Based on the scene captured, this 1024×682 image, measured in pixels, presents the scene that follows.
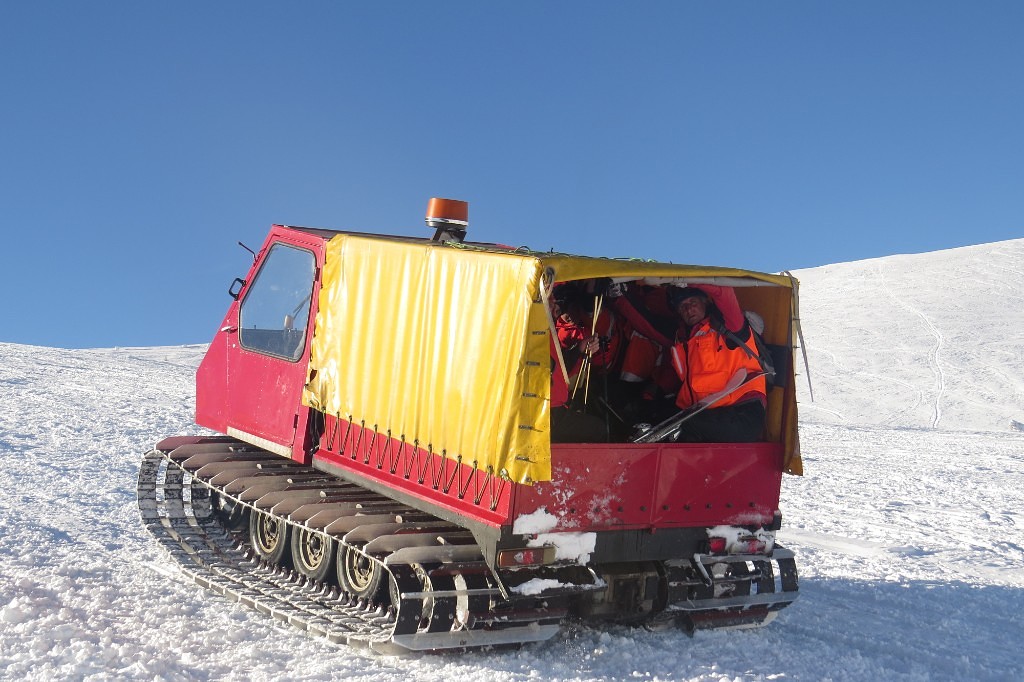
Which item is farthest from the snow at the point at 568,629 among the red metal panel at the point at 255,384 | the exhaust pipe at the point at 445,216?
the exhaust pipe at the point at 445,216

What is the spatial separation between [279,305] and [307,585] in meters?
2.10

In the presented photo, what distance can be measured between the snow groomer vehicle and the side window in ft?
0.07

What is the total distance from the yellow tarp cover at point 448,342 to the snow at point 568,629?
50.1 inches

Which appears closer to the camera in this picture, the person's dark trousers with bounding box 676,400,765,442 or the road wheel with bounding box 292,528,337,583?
the person's dark trousers with bounding box 676,400,765,442

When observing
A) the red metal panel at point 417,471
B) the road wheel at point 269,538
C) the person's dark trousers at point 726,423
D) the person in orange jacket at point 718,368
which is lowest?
the road wheel at point 269,538

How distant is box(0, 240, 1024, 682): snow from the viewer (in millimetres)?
6016

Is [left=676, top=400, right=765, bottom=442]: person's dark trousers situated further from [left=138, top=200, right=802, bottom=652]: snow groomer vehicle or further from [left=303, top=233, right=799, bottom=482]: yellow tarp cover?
[left=303, top=233, right=799, bottom=482]: yellow tarp cover

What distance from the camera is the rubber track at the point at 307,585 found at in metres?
5.96

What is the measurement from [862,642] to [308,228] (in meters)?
4.92

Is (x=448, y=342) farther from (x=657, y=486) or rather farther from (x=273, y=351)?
(x=273, y=351)

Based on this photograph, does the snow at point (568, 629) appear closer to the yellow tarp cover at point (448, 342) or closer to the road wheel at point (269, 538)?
the road wheel at point (269, 538)

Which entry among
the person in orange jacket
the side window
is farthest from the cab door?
the person in orange jacket

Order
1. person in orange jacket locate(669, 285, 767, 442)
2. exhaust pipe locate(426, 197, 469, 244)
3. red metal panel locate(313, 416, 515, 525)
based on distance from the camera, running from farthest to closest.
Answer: exhaust pipe locate(426, 197, 469, 244) → person in orange jacket locate(669, 285, 767, 442) → red metal panel locate(313, 416, 515, 525)

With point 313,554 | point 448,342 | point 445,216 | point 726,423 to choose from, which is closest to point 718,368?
point 726,423
